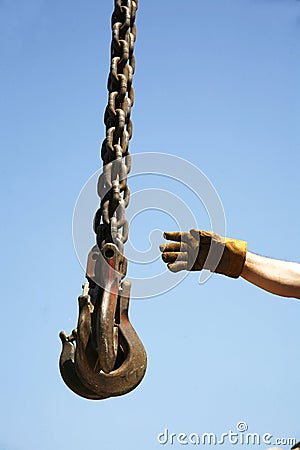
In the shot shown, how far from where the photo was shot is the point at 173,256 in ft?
14.2

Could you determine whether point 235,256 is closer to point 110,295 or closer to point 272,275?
point 272,275

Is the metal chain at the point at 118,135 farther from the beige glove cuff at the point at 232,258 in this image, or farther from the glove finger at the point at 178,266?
the beige glove cuff at the point at 232,258

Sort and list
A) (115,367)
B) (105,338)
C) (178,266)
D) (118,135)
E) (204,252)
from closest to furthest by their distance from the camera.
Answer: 1. (105,338)
2. (115,367)
3. (118,135)
4. (178,266)
5. (204,252)

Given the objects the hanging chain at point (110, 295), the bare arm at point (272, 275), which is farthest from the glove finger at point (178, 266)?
the hanging chain at point (110, 295)

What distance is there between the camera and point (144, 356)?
10.1ft

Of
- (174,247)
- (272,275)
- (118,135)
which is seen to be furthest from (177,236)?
(118,135)

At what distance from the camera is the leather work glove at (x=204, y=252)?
4348 mm

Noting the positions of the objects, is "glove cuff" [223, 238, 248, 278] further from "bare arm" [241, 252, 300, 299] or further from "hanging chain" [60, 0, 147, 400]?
"hanging chain" [60, 0, 147, 400]

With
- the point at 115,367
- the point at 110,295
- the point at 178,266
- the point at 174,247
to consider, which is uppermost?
the point at 174,247

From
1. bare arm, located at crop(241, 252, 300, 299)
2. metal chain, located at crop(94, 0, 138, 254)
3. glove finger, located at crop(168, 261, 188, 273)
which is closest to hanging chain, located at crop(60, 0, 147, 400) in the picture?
metal chain, located at crop(94, 0, 138, 254)

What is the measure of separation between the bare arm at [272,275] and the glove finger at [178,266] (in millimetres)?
453

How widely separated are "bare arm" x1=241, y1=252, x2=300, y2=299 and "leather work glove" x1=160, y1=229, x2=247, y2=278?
8 cm

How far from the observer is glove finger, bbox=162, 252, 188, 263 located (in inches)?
170

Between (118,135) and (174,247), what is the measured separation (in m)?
1.31
